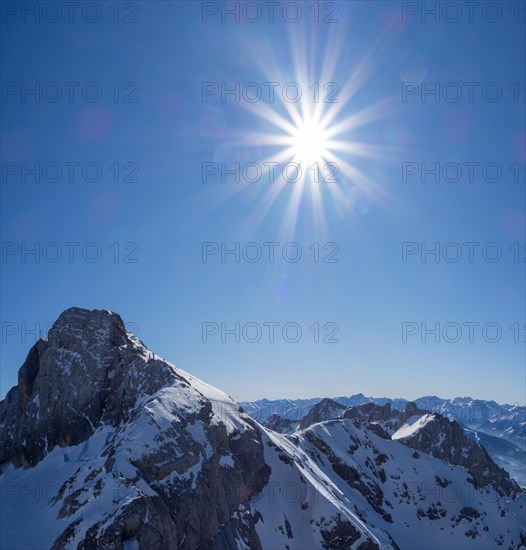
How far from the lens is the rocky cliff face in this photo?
55.2m

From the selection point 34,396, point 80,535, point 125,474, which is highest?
point 34,396

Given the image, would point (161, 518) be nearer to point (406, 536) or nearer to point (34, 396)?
point (34, 396)

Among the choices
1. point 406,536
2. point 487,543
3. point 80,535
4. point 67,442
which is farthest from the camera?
point 487,543

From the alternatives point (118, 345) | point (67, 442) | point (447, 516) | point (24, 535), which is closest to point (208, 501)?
point (24, 535)

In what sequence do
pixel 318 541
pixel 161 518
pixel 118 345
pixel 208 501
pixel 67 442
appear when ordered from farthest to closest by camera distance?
pixel 118 345 → pixel 67 442 → pixel 318 541 → pixel 208 501 → pixel 161 518

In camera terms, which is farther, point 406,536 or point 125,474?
point 406,536

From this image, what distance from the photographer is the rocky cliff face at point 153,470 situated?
5516cm

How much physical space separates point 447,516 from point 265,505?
290 feet

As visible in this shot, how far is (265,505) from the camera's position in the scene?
83.2 metres

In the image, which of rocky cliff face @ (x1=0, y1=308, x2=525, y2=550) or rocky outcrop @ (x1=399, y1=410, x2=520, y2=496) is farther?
rocky outcrop @ (x1=399, y1=410, x2=520, y2=496)

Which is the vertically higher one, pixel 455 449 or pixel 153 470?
pixel 455 449

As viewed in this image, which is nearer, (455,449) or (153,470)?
(153,470)

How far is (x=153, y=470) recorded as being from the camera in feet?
191

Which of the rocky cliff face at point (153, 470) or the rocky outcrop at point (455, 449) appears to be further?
the rocky outcrop at point (455, 449)
